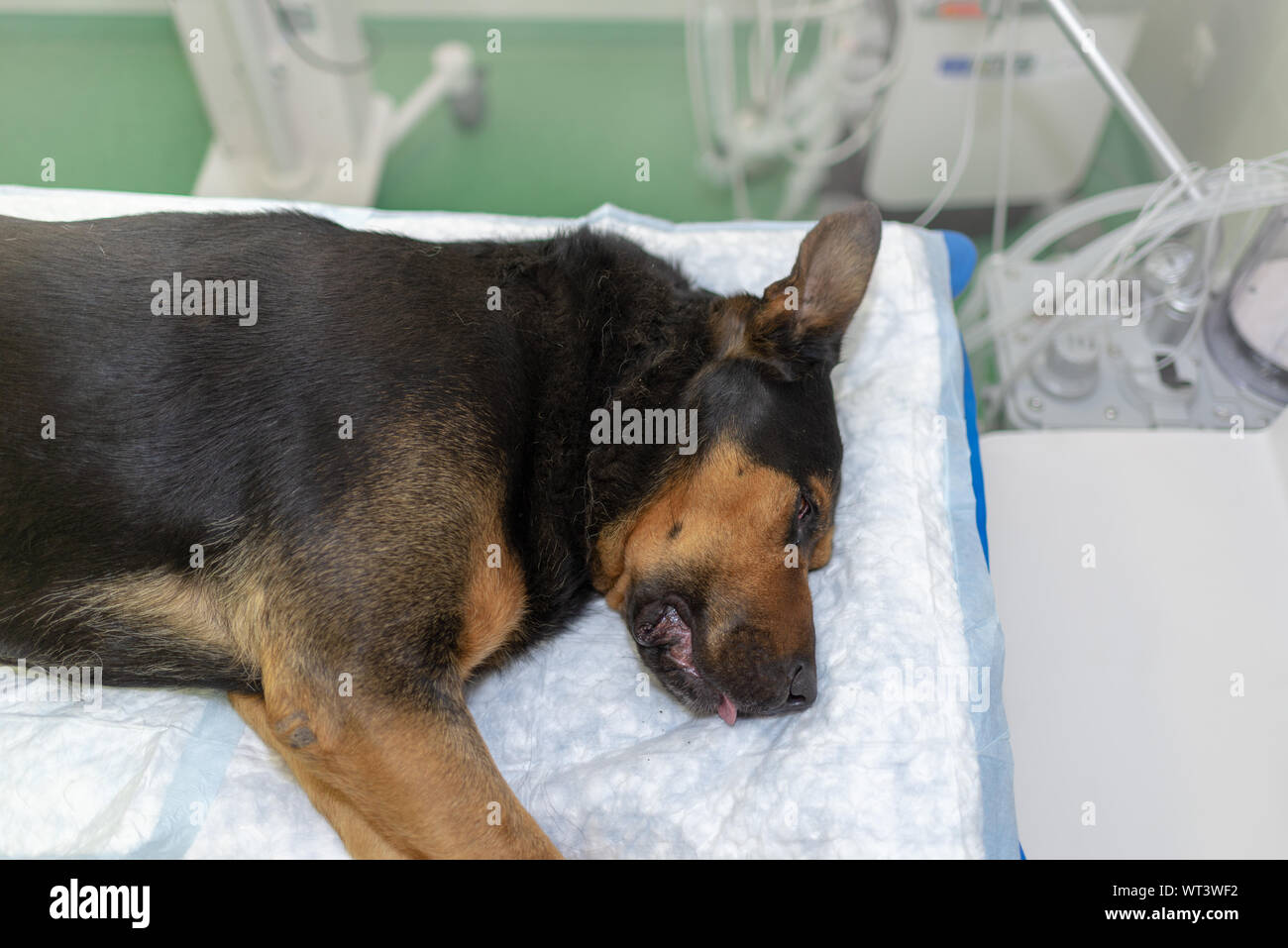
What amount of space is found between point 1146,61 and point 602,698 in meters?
3.95

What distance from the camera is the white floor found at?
95.2 inches

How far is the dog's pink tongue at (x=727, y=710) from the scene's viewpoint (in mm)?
2401

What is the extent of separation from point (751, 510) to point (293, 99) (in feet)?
10.3

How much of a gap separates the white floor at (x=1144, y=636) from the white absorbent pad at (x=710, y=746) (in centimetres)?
23

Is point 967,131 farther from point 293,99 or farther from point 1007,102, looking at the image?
point 293,99

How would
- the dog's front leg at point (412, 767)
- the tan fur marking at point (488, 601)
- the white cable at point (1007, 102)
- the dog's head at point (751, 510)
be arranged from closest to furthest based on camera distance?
the dog's front leg at point (412, 767) → the tan fur marking at point (488, 601) → the dog's head at point (751, 510) → the white cable at point (1007, 102)

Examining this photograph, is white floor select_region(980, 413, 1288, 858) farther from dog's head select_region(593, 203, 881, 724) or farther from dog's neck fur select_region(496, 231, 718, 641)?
dog's neck fur select_region(496, 231, 718, 641)

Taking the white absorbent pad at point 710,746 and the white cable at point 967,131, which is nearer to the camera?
the white absorbent pad at point 710,746

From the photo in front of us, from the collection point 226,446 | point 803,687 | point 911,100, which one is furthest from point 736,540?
point 911,100

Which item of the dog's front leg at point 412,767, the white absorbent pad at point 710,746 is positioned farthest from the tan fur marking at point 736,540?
the dog's front leg at point 412,767

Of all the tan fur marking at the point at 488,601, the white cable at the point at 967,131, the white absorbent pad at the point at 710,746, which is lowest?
the white absorbent pad at the point at 710,746

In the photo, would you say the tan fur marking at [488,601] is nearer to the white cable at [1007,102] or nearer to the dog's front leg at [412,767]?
the dog's front leg at [412,767]
